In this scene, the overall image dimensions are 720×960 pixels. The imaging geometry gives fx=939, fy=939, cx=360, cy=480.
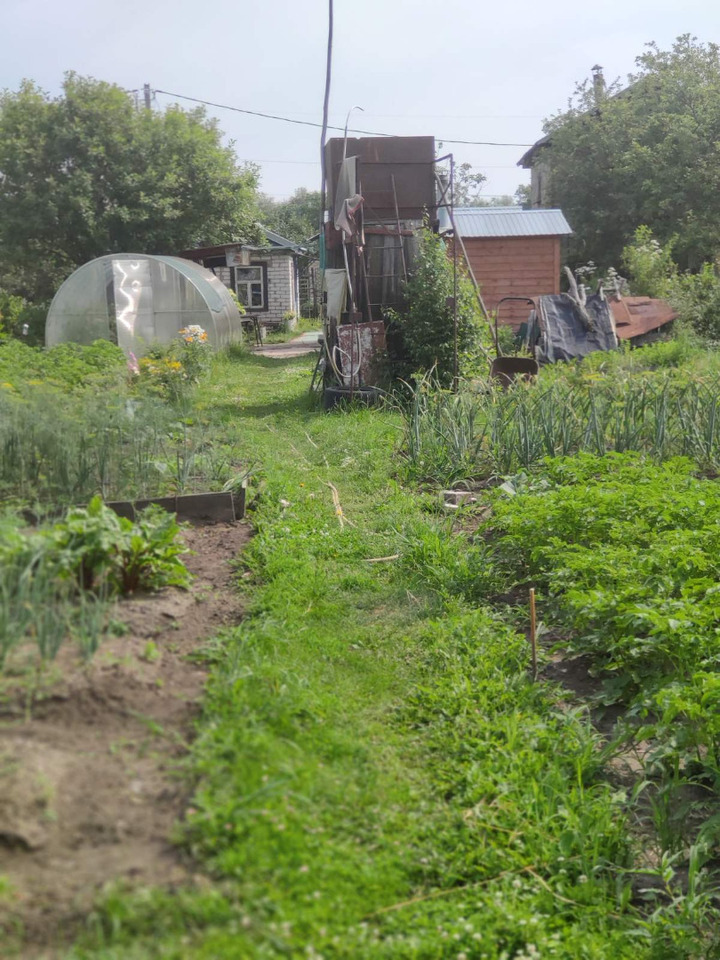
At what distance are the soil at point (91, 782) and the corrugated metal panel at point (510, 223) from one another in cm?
1849

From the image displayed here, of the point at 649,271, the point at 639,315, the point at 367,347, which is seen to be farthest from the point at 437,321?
the point at 649,271


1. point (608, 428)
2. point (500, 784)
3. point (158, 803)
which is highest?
point (608, 428)

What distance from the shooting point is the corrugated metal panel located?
20469 mm

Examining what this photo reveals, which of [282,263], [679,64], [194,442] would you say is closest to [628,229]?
[679,64]

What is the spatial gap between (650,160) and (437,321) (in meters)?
18.4

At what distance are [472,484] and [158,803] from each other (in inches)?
206

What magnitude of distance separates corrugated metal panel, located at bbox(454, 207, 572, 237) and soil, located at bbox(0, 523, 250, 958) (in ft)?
60.7

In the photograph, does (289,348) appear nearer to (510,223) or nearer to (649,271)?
(510,223)

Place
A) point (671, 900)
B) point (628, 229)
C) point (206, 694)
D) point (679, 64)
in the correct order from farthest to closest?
point (679, 64), point (628, 229), point (671, 900), point (206, 694)

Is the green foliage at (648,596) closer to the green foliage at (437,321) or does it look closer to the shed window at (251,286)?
the green foliage at (437,321)

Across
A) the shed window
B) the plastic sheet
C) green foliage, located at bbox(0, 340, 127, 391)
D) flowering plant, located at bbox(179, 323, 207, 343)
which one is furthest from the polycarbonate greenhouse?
the shed window

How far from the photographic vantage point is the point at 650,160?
88.5 feet

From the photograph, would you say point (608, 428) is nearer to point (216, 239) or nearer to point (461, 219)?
point (461, 219)

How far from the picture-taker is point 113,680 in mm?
2748
